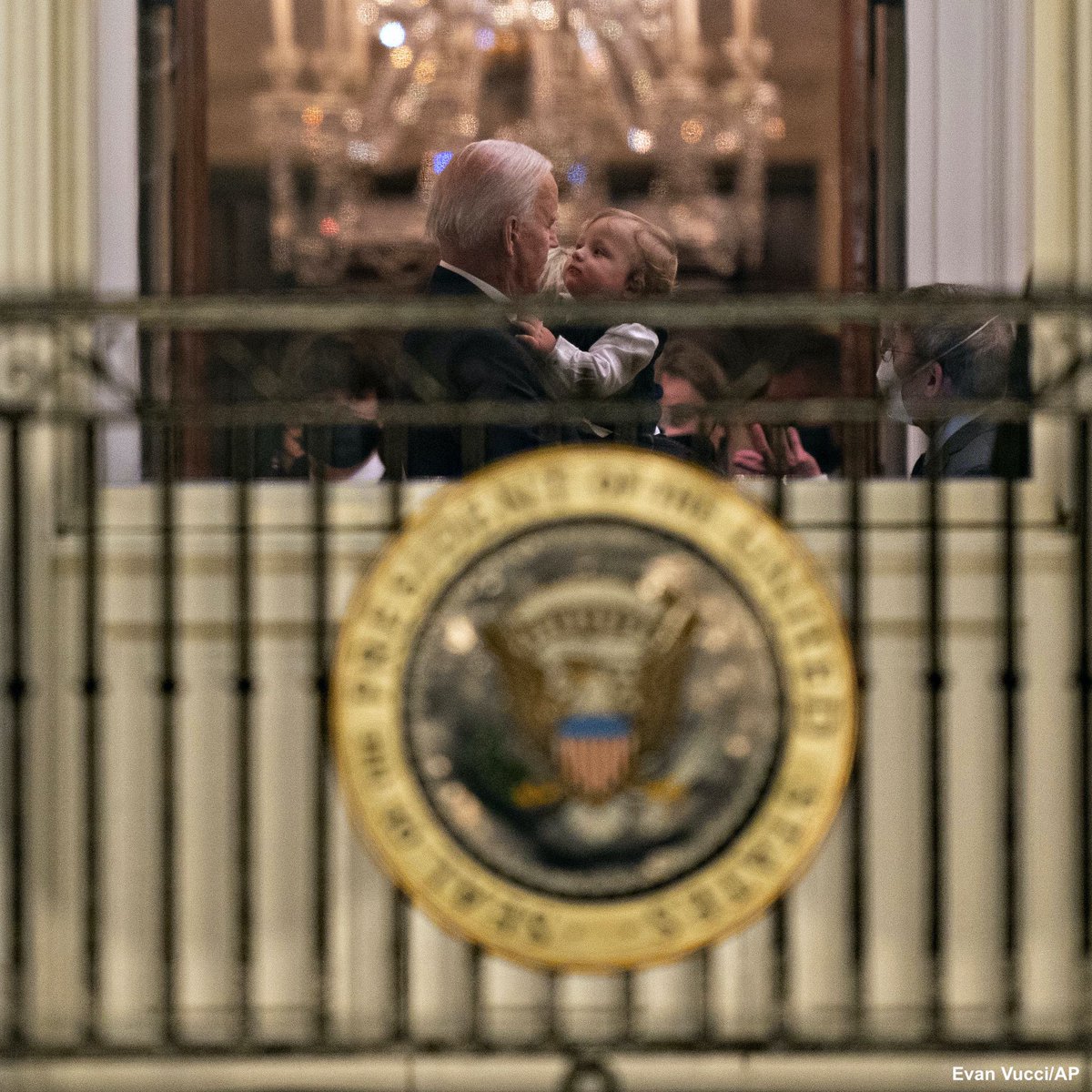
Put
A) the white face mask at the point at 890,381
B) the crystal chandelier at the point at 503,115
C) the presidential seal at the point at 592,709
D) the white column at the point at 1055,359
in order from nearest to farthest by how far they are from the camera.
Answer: the presidential seal at the point at 592,709, the white column at the point at 1055,359, the white face mask at the point at 890,381, the crystal chandelier at the point at 503,115

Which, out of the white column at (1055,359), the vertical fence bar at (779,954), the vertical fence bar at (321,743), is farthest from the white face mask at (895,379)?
the vertical fence bar at (321,743)

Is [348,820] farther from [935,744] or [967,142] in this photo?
[967,142]

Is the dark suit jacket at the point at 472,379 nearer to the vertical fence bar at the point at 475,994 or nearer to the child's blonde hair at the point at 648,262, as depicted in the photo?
the child's blonde hair at the point at 648,262

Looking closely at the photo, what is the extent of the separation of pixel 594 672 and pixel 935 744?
1.94ft

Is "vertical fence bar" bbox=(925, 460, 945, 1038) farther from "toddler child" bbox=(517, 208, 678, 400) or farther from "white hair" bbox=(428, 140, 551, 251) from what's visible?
"white hair" bbox=(428, 140, 551, 251)

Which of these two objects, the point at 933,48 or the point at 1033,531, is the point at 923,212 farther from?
the point at 1033,531

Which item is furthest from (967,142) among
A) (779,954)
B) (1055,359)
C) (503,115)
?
(503,115)

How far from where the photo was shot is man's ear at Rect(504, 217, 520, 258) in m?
3.34

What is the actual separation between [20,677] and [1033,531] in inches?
71.1

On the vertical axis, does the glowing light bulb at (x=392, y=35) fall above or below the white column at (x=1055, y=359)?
above

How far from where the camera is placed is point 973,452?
10.9 ft

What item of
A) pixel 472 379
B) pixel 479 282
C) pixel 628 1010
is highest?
pixel 479 282

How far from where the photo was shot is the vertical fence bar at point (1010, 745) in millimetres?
3016

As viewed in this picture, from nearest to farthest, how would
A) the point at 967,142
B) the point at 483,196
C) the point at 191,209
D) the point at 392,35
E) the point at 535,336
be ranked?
the point at 535,336 → the point at 483,196 → the point at 967,142 → the point at 191,209 → the point at 392,35
